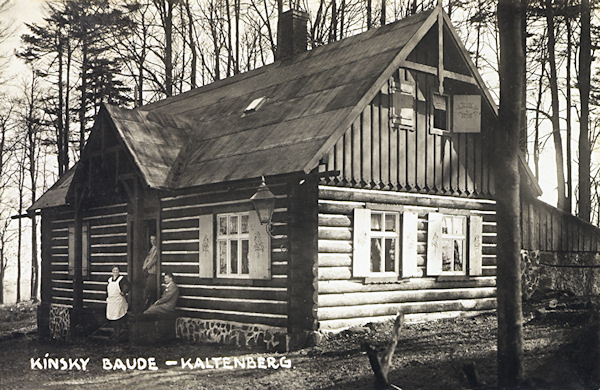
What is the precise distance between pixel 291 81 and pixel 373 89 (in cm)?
391

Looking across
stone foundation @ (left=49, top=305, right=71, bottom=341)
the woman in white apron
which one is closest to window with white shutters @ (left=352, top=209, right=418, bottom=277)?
the woman in white apron

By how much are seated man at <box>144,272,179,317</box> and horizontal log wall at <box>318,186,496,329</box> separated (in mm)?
4540

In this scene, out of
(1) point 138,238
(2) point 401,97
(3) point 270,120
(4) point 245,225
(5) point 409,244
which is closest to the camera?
(4) point 245,225

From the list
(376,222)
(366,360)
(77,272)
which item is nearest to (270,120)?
(376,222)

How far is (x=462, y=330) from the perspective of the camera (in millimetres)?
15602

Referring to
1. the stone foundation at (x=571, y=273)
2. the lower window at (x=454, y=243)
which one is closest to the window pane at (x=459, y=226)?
the lower window at (x=454, y=243)

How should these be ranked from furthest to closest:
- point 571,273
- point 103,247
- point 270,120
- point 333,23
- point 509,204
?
point 333,23, point 571,273, point 103,247, point 270,120, point 509,204

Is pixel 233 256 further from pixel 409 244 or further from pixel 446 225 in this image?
pixel 446 225

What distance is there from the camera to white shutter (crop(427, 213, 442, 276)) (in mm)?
17391

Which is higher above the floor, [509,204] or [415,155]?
[415,155]

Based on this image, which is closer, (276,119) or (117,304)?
(276,119)

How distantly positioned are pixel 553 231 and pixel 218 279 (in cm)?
968

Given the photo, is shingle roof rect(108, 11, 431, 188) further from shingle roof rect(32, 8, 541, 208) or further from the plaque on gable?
the plaque on gable

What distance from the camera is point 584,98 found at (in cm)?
2308
